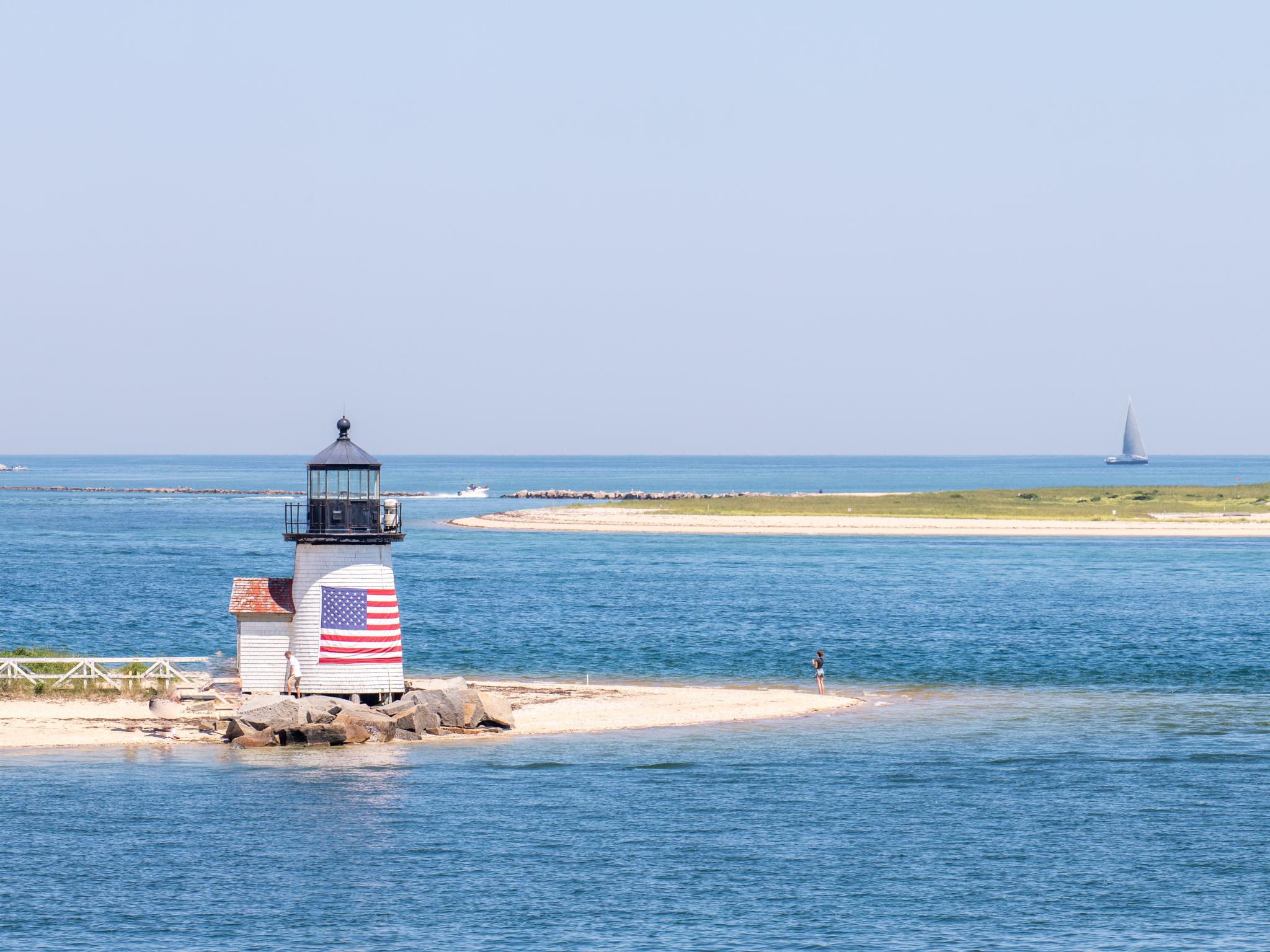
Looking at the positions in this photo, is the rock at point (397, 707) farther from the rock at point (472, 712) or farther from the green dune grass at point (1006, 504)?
the green dune grass at point (1006, 504)

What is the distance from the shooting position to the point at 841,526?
149m

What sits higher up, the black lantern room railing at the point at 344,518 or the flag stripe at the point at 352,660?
the black lantern room railing at the point at 344,518

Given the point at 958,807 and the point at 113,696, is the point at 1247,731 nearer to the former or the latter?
the point at 958,807

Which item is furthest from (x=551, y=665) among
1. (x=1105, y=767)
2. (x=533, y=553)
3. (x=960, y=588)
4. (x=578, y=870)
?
(x=533, y=553)

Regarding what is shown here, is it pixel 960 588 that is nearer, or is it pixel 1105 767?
pixel 1105 767

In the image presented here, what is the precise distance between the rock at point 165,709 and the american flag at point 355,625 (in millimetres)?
4883

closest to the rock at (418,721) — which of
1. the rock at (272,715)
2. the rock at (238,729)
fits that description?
the rock at (272,715)

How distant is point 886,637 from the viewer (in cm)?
6581

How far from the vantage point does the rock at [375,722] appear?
40.5 metres

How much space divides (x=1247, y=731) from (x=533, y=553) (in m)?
78.6

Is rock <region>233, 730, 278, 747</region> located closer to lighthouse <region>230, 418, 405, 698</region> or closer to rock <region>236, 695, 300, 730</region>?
rock <region>236, 695, 300, 730</region>

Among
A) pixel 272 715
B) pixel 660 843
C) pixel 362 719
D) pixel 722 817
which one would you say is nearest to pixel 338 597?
pixel 362 719

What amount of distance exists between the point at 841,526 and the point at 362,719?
111139mm

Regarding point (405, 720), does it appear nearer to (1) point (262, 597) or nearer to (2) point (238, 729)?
(2) point (238, 729)
